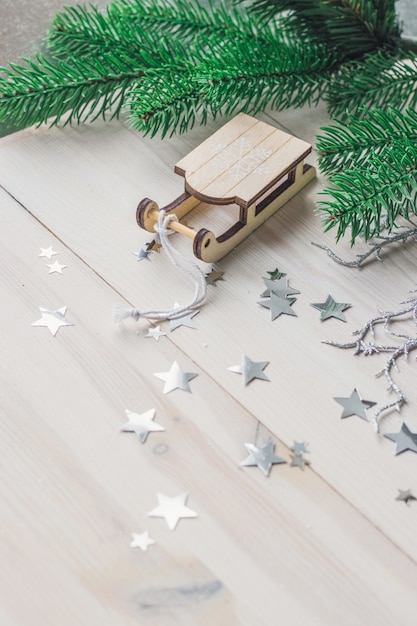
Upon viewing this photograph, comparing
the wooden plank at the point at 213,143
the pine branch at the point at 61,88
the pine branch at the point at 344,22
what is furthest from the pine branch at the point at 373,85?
the pine branch at the point at 61,88

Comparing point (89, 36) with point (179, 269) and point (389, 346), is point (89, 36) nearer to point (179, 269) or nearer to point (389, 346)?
point (179, 269)

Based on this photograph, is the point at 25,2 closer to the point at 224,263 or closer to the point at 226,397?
the point at 224,263

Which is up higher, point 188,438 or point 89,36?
point 89,36

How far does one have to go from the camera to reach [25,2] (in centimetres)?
106

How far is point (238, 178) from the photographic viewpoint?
0.76 meters

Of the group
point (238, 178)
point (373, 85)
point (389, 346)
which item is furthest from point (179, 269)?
point (373, 85)

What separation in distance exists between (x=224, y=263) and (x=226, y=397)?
0.54 feet

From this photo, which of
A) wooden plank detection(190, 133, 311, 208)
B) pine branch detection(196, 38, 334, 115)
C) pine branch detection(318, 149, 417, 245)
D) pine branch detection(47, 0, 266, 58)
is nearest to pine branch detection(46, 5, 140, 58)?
pine branch detection(47, 0, 266, 58)

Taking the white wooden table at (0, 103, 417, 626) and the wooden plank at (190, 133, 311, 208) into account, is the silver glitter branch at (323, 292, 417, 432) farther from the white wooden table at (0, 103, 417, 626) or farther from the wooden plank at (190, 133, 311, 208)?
the wooden plank at (190, 133, 311, 208)

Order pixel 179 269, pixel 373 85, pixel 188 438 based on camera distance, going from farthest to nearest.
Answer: pixel 373 85 → pixel 179 269 → pixel 188 438

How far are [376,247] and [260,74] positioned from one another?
0.82ft

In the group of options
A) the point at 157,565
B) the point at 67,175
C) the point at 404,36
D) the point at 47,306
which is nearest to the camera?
the point at 157,565

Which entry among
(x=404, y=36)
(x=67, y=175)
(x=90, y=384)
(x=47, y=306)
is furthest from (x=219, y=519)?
(x=404, y=36)

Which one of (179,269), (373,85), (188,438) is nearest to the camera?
(188,438)
